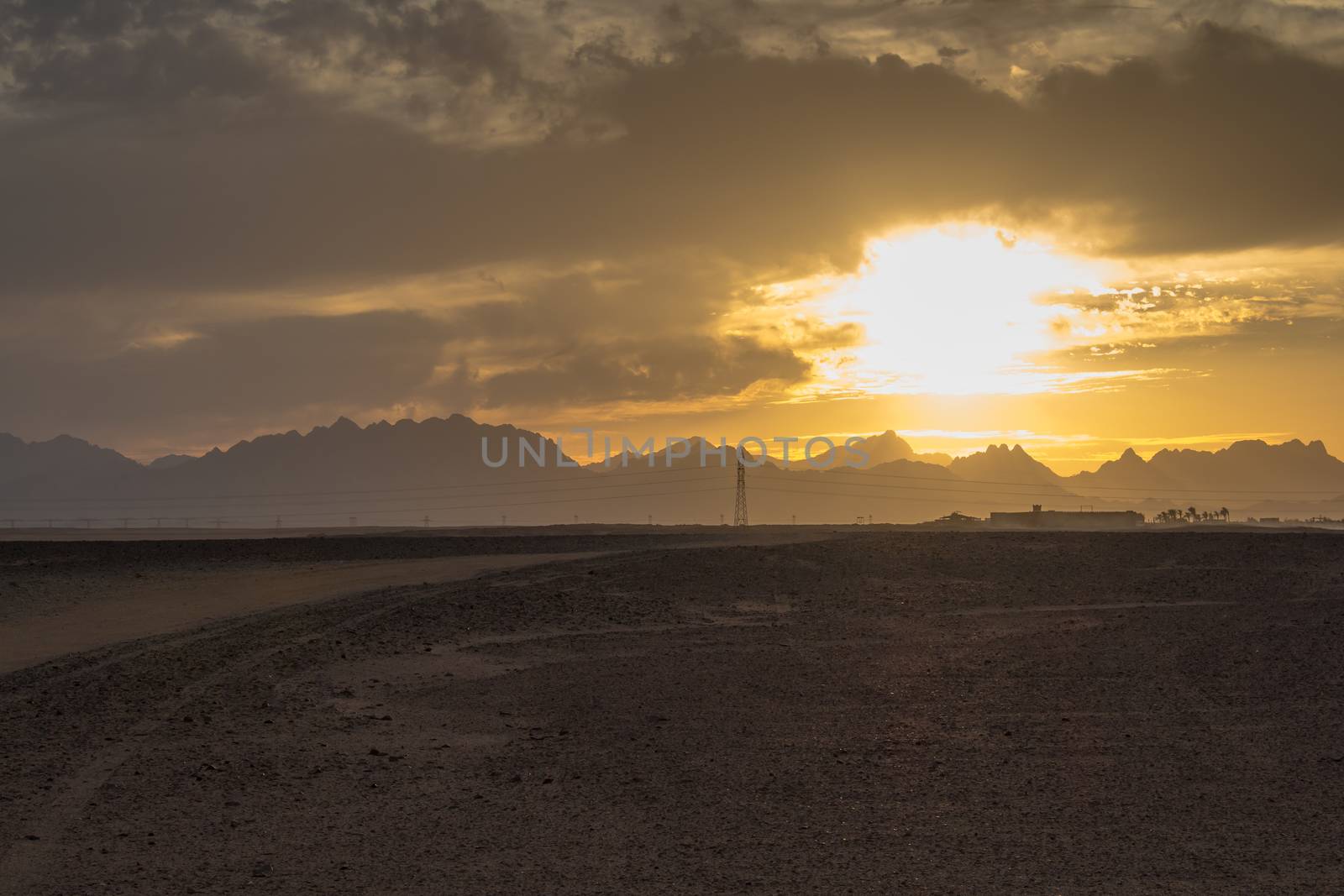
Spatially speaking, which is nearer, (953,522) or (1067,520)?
(1067,520)

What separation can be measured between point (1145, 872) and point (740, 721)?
6.67 metres

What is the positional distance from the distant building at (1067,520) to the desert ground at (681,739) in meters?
34.7

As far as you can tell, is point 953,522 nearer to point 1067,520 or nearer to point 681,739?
point 1067,520

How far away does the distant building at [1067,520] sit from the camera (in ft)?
214

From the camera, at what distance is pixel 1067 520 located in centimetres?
6838

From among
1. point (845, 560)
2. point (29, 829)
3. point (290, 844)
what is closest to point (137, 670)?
point (29, 829)

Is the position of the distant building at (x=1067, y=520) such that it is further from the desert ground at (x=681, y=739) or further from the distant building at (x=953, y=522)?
the desert ground at (x=681, y=739)

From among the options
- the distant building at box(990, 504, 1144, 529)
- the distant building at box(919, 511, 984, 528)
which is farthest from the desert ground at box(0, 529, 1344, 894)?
the distant building at box(919, 511, 984, 528)

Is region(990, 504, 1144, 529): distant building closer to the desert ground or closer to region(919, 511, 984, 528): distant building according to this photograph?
region(919, 511, 984, 528): distant building

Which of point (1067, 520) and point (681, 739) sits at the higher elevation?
point (1067, 520)

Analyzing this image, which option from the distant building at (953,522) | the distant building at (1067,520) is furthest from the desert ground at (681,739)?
the distant building at (953,522)

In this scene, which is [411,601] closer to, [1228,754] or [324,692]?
[324,692]

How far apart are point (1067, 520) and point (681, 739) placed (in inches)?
2300

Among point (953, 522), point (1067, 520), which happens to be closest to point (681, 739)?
point (1067, 520)
